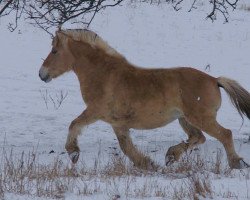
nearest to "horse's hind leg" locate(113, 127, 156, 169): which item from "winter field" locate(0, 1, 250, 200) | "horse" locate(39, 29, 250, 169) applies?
"horse" locate(39, 29, 250, 169)

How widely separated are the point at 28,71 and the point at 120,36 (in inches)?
203

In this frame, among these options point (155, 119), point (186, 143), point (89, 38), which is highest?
point (89, 38)

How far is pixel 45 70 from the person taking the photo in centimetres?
840

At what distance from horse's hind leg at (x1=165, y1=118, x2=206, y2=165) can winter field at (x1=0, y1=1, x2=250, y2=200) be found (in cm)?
24

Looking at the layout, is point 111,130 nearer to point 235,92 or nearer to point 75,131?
point 75,131

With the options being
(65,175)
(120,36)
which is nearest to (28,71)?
(120,36)

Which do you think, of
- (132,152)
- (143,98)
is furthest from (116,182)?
(143,98)

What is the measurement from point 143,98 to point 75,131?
98 centimetres

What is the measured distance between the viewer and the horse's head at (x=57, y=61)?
8344 mm

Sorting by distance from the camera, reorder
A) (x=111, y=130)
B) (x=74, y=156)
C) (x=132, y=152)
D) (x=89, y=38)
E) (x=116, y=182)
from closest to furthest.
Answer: (x=116, y=182)
(x=74, y=156)
(x=132, y=152)
(x=89, y=38)
(x=111, y=130)

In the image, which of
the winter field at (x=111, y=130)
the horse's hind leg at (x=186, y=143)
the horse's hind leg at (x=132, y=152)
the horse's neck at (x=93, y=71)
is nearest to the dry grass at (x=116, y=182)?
the winter field at (x=111, y=130)

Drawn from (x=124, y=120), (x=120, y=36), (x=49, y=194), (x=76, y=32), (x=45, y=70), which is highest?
(x=120, y=36)

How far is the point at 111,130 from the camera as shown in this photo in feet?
37.4

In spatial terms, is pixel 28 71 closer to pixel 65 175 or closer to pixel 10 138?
pixel 10 138
